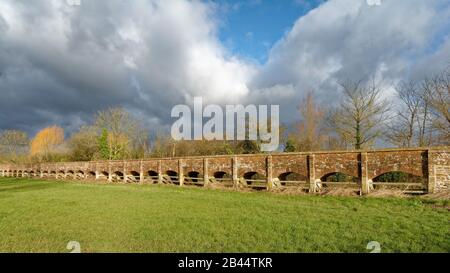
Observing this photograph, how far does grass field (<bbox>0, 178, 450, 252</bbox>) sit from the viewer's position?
5992 millimetres

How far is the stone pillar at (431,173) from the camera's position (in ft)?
40.8

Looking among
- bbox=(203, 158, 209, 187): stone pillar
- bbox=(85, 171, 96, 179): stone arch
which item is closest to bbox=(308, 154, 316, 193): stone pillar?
bbox=(203, 158, 209, 187): stone pillar

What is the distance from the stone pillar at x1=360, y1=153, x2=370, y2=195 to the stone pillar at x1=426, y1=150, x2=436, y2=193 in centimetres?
240

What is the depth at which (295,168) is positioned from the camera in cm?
1666

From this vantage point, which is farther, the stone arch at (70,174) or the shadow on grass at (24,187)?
the stone arch at (70,174)

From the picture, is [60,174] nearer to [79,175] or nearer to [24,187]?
[79,175]

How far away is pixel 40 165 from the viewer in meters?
44.4

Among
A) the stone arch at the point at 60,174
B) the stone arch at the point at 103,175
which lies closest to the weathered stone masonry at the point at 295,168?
the stone arch at the point at 103,175

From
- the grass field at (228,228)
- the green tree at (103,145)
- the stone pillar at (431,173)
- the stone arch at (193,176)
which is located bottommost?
the grass field at (228,228)

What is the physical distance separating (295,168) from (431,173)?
6272 millimetres

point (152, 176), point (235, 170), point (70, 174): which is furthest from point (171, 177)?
point (70, 174)

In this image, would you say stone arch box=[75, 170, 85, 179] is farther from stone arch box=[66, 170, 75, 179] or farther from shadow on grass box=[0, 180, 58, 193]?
shadow on grass box=[0, 180, 58, 193]

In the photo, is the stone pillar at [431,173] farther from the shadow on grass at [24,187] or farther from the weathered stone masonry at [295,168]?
the shadow on grass at [24,187]
